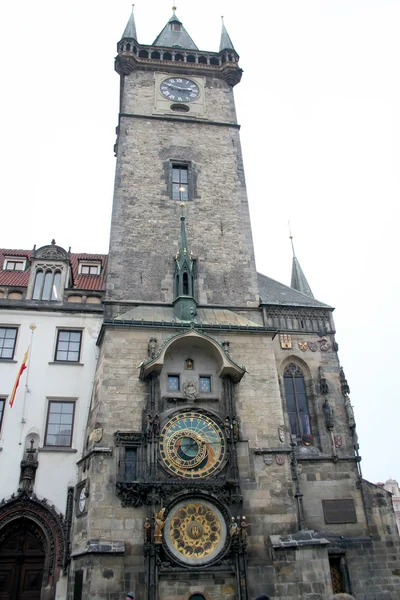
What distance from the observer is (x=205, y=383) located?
48.6 ft

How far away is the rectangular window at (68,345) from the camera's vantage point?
16.0 metres

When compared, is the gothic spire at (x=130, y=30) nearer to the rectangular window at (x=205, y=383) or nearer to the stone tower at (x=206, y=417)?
the stone tower at (x=206, y=417)

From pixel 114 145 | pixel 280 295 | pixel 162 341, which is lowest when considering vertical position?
pixel 162 341

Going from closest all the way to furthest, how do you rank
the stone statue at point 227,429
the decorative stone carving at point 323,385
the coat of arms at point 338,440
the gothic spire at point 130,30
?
the stone statue at point 227,429 < the coat of arms at point 338,440 < the decorative stone carving at point 323,385 < the gothic spire at point 130,30

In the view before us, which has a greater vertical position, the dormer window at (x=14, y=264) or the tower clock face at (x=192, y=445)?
the dormer window at (x=14, y=264)

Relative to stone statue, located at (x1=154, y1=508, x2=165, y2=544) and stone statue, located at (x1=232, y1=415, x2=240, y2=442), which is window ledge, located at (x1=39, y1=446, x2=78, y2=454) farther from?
stone statue, located at (x1=232, y1=415, x2=240, y2=442)

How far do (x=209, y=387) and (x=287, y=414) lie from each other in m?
3.03

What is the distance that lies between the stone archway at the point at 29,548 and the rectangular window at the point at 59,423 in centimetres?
158

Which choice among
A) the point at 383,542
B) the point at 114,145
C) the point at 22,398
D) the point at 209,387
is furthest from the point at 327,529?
the point at 114,145

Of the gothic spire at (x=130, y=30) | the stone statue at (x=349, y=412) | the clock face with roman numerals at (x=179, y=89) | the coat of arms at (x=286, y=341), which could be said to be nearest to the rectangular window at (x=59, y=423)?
the coat of arms at (x=286, y=341)

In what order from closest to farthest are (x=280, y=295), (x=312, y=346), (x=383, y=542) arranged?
(x=383, y=542) → (x=312, y=346) → (x=280, y=295)

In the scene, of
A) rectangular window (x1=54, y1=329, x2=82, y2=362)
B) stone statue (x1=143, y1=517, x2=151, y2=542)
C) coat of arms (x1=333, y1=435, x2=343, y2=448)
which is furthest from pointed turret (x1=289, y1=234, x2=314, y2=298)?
stone statue (x1=143, y1=517, x2=151, y2=542)

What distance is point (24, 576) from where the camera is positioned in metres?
13.4

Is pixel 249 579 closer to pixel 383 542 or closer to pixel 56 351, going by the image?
pixel 383 542
